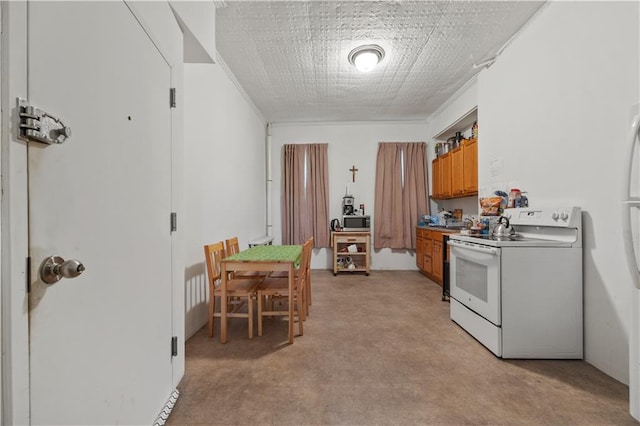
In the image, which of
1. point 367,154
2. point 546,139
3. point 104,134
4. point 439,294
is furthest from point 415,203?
point 104,134

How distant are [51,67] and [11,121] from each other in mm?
217

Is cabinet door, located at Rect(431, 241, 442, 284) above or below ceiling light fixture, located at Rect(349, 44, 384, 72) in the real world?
below

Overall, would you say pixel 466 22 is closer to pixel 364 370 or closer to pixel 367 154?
pixel 367 154

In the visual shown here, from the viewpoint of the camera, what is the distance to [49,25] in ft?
2.40

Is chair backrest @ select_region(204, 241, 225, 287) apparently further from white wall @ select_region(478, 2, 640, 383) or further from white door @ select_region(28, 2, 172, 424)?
white wall @ select_region(478, 2, 640, 383)

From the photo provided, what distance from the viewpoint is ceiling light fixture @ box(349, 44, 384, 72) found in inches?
110

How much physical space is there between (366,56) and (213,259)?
265 cm

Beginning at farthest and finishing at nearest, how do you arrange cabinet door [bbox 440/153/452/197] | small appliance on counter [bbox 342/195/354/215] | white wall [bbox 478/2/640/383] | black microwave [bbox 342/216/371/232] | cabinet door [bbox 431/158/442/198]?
1. small appliance on counter [bbox 342/195/354/215]
2. black microwave [bbox 342/216/371/232]
3. cabinet door [bbox 431/158/442/198]
4. cabinet door [bbox 440/153/452/197]
5. white wall [bbox 478/2/640/383]

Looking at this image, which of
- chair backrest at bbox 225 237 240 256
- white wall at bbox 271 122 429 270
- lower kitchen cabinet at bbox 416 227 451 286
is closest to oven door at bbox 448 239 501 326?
lower kitchen cabinet at bbox 416 227 451 286

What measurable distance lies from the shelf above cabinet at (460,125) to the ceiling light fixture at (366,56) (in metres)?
1.62

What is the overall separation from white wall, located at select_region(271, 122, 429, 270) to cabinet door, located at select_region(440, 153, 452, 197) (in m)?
0.88

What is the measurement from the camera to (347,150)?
512 centimetres

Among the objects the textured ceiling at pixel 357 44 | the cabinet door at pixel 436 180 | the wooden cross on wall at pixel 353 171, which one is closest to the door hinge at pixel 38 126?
the textured ceiling at pixel 357 44

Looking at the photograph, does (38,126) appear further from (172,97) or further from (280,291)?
(280,291)
